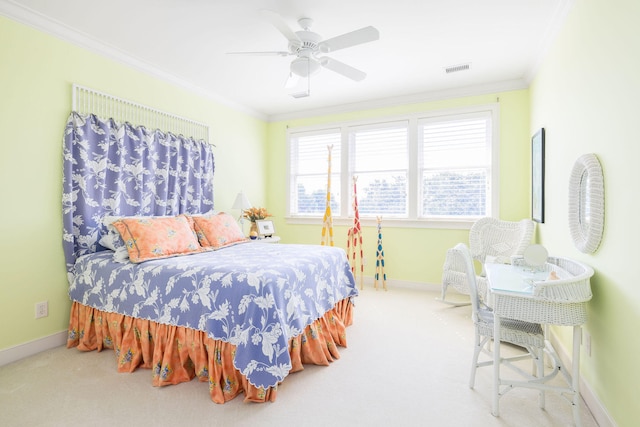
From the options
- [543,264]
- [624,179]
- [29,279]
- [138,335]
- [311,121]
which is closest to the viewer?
[624,179]

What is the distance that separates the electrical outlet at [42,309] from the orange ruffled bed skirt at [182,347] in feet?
0.62

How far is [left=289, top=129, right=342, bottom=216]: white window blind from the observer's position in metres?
5.20

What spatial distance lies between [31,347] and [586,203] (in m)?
4.21

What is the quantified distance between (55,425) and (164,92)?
3.27 m

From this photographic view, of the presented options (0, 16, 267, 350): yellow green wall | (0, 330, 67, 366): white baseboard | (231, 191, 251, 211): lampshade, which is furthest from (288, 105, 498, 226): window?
(0, 330, 67, 366): white baseboard

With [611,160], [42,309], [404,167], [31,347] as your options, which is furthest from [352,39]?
[31,347]

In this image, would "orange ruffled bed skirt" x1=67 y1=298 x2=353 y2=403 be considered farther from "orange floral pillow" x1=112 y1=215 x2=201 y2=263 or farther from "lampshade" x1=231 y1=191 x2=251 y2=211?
"lampshade" x1=231 y1=191 x2=251 y2=211

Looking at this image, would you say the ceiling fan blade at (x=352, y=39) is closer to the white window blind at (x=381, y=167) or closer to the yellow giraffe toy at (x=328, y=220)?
the white window blind at (x=381, y=167)

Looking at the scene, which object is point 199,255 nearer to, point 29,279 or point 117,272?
point 117,272

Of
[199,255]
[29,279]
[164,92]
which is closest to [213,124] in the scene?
[164,92]

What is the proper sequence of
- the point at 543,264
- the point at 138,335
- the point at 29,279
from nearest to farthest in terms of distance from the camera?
the point at 543,264 < the point at 138,335 < the point at 29,279

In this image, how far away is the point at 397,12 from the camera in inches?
103

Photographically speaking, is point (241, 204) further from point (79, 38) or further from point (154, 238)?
point (79, 38)

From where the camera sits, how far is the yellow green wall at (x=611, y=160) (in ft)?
5.08
